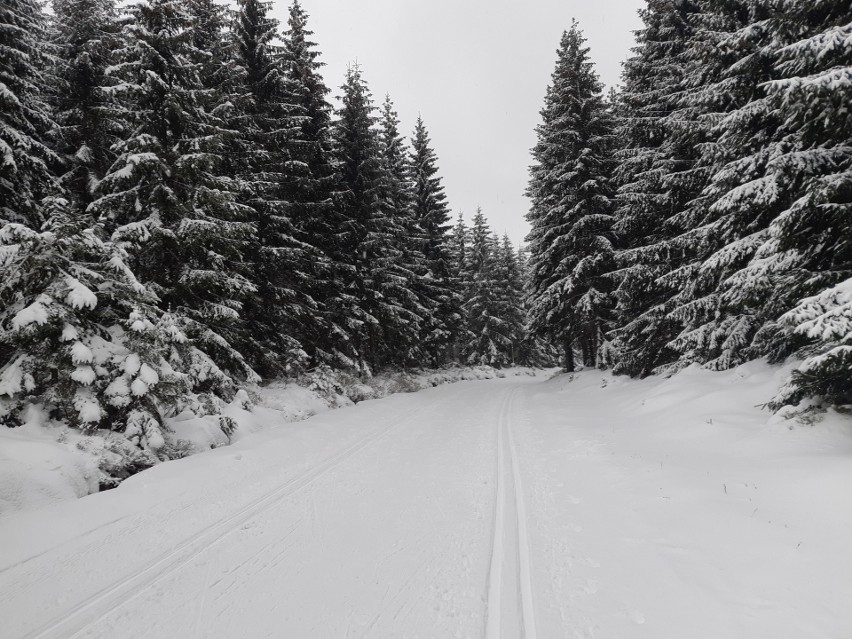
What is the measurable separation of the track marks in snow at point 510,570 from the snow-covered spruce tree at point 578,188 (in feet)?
47.4

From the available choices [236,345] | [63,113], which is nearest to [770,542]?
[236,345]

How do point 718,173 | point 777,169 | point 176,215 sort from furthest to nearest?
point 176,215
point 718,173
point 777,169

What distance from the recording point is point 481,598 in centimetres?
373

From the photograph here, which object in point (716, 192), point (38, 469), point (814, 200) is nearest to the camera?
point (38, 469)

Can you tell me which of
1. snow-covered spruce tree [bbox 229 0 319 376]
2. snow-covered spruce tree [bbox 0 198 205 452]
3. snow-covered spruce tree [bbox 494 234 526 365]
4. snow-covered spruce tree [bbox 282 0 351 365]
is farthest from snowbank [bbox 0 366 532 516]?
snow-covered spruce tree [bbox 494 234 526 365]

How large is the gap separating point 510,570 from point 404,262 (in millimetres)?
22797

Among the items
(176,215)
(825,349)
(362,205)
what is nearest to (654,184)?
(825,349)

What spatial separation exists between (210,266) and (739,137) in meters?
13.8

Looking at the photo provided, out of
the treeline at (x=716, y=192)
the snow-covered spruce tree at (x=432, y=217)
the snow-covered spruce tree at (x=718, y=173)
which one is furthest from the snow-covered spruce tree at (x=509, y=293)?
the snow-covered spruce tree at (x=718, y=173)

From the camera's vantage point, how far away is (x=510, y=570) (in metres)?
4.18

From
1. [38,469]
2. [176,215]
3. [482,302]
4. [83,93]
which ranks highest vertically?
[83,93]

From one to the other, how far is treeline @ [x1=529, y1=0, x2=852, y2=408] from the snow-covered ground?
6.21 feet

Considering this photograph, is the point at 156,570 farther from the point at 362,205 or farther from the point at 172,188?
the point at 362,205

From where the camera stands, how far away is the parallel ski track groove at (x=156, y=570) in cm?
347
